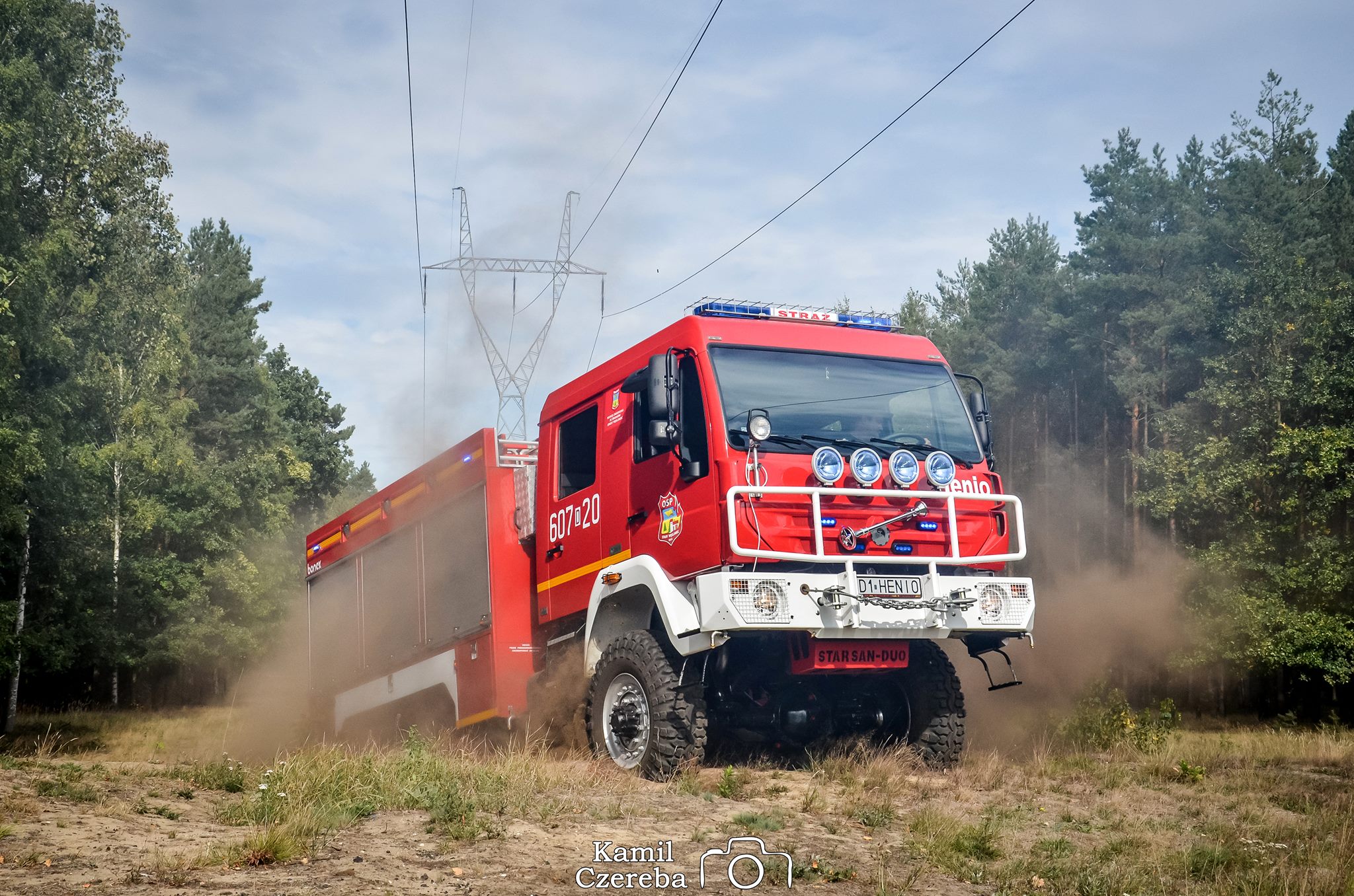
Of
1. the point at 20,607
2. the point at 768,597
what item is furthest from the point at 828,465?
the point at 20,607

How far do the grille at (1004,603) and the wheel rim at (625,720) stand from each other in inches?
99.6

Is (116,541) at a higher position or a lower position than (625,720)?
higher

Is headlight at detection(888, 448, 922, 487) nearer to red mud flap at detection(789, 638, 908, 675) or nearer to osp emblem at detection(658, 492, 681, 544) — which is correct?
red mud flap at detection(789, 638, 908, 675)

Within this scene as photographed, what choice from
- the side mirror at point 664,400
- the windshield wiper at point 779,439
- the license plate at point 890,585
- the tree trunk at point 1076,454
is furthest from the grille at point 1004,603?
the tree trunk at point 1076,454

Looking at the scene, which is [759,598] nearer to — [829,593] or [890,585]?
[829,593]

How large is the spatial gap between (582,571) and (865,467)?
269 cm

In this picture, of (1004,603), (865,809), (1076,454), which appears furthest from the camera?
(1076,454)

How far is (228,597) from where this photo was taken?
135 feet

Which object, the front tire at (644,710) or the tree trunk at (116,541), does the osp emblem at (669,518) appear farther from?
the tree trunk at (116,541)

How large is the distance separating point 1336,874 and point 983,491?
4021 millimetres

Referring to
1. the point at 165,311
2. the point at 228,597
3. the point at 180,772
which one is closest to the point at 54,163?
the point at 165,311

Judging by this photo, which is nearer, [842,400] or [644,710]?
[644,710]

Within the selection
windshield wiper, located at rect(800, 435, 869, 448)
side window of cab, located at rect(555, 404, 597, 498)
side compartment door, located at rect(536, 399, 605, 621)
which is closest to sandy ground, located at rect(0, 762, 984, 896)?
windshield wiper, located at rect(800, 435, 869, 448)

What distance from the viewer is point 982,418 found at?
10180 mm
